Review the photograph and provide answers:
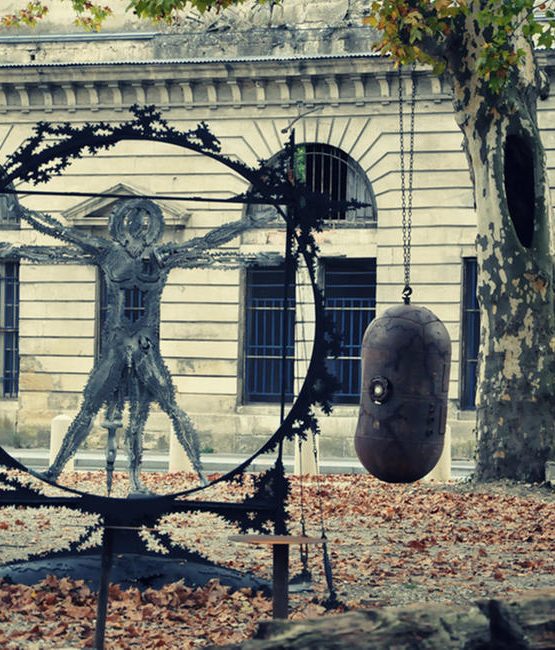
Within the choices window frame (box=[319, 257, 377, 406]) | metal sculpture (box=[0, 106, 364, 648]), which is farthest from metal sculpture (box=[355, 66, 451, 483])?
window frame (box=[319, 257, 377, 406])

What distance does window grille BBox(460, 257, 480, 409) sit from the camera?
28797 millimetres

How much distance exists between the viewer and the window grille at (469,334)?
94.5 feet

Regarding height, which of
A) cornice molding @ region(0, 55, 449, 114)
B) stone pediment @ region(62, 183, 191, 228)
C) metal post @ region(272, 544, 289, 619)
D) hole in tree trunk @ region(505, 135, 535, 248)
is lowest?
metal post @ region(272, 544, 289, 619)

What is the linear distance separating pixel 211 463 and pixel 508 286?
30.7 feet

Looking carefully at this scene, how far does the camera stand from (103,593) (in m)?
8.69

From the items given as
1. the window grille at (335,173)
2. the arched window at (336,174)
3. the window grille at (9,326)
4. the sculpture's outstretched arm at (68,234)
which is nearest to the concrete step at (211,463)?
the window grille at (9,326)

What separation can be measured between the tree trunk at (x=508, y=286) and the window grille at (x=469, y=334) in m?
10.6

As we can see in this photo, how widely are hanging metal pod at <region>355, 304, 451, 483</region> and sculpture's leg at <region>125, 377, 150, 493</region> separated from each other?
3205 millimetres

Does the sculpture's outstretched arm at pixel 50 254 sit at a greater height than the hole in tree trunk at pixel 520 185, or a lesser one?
lesser

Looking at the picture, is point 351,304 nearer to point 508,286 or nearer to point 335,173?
point 335,173

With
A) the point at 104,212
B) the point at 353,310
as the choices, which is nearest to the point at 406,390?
the point at 353,310

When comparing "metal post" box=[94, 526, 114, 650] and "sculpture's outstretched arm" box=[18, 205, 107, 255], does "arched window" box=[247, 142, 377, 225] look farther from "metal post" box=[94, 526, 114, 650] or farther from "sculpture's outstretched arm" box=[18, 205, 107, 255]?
"metal post" box=[94, 526, 114, 650]

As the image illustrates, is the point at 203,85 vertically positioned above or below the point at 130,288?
above

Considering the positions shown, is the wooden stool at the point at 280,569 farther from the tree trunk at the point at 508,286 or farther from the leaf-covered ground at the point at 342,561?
the tree trunk at the point at 508,286
